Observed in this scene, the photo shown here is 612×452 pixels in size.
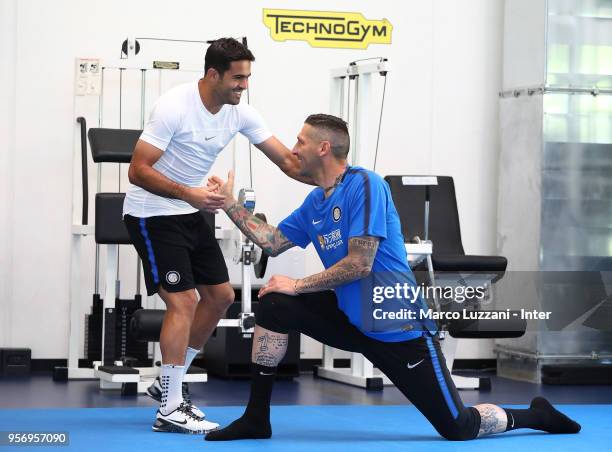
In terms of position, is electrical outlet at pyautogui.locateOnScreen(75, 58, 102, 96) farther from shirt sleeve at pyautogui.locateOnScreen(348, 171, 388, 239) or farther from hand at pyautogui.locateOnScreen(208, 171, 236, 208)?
shirt sleeve at pyautogui.locateOnScreen(348, 171, 388, 239)

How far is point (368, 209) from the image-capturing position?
→ 4.20 meters

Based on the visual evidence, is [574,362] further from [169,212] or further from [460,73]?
[169,212]

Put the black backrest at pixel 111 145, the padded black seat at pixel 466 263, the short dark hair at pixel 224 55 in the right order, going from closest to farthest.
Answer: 1. the short dark hair at pixel 224 55
2. the black backrest at pixel 111 145
3. the padded black seat at pixel 466 263

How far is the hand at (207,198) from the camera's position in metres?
4.37

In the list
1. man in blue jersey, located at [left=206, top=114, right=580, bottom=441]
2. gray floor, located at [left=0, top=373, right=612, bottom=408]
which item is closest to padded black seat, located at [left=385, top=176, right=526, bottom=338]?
gray floor, located at [left=0, top=373, right=612, bottom=408]

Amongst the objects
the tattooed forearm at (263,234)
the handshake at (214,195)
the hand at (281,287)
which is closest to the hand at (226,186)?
the handshake at (214,195)

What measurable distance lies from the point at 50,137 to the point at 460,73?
9.41ft

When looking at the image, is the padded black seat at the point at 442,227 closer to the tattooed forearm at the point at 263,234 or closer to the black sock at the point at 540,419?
the black sock at the point at 540,419

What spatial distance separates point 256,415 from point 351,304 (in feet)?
1.91

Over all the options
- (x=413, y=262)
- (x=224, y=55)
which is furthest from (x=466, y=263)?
(x=224, y=55)

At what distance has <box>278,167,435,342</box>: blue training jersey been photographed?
13.8 feet

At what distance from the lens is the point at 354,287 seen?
4270mm

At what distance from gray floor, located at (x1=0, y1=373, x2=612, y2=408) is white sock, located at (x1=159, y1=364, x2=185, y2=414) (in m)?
0.99

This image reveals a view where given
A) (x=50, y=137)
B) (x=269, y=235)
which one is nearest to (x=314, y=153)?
(x=269, y=235)
